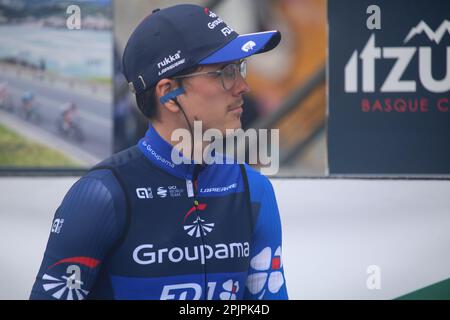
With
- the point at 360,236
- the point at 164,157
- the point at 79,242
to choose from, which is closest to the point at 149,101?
the point at 164,157

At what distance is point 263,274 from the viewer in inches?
A: 71.2

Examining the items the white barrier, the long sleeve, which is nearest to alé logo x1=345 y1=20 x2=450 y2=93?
the white barrier

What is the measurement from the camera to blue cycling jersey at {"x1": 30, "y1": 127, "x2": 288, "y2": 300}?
62.1 inches

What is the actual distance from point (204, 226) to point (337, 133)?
7.13 feet

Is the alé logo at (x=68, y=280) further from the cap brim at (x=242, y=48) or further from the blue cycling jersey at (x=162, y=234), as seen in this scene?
the cap brim at (x=242, y=48)

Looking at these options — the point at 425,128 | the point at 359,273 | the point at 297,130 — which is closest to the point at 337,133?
the point at 297,130

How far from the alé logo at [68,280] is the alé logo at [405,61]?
2.46 m

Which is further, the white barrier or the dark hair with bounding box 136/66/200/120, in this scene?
the white barrier

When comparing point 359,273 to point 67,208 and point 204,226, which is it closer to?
point 204,226

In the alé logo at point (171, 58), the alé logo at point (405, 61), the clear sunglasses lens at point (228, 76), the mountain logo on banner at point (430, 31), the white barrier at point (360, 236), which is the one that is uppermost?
the mountain logo on banner at point (430, 31)

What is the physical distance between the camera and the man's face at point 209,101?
1.72 metres

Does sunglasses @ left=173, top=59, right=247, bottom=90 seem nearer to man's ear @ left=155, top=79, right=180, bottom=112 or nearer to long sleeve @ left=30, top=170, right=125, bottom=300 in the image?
man's ear @ left=155, top=79, right=180, bottom=112

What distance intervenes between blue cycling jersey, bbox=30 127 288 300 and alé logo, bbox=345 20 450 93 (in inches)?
79.8

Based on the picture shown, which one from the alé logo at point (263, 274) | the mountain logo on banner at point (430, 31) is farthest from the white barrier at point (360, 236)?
the alé logo at point (263, 274)
